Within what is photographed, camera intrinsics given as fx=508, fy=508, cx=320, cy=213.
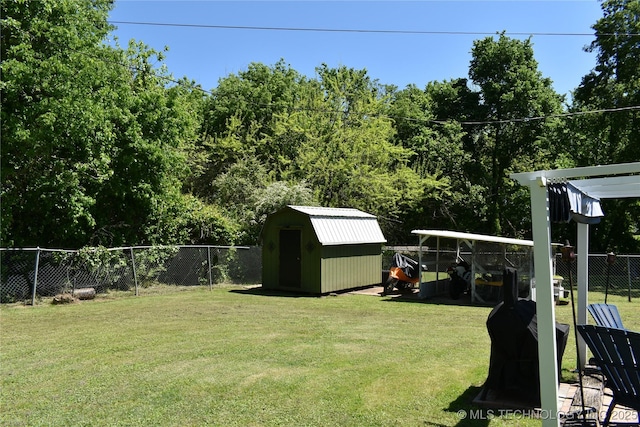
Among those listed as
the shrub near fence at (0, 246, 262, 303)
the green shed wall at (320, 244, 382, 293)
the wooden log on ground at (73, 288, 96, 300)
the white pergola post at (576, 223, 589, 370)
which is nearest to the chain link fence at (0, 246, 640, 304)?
the shrub near fence at (0, 246, 262, 303)

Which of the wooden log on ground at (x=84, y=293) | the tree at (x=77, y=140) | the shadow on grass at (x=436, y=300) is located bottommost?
the shadow on grass at (x=436, y=300)

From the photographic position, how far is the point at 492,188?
24.8 m

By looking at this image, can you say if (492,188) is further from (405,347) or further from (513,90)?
(405,347)

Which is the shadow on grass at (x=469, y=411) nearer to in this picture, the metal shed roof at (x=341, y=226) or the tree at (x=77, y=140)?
the metal shed roof at (x=341, y=226)

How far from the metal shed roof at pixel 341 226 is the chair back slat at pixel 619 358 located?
9.32m

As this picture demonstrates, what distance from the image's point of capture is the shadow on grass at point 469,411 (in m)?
4.39

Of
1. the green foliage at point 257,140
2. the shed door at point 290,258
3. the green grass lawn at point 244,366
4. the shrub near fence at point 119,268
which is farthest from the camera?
the shed door at point 290,258

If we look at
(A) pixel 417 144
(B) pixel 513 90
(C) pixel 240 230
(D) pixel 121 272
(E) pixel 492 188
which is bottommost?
(D) pixel 121 272

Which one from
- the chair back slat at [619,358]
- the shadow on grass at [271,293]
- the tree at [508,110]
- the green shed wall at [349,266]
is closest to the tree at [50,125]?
the shadow on grass at [271,293]

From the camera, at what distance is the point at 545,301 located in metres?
3.85

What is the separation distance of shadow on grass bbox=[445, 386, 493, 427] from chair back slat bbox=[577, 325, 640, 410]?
1.08m

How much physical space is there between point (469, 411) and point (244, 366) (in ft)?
9.06

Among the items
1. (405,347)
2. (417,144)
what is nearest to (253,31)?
(405,347)

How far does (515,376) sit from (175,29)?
12069mm
